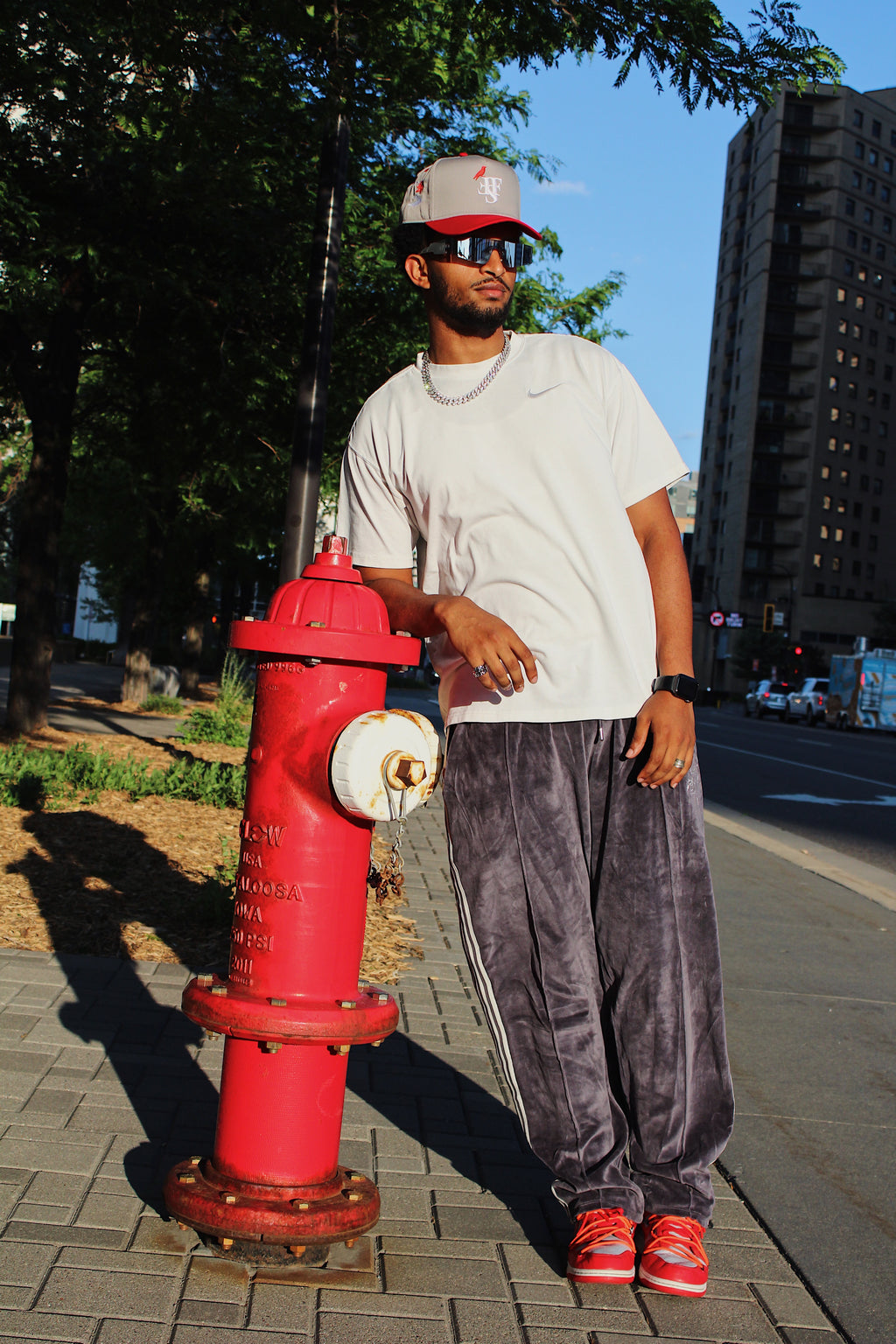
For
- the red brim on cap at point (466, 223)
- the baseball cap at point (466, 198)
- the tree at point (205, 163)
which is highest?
the tree at point (205, 163)

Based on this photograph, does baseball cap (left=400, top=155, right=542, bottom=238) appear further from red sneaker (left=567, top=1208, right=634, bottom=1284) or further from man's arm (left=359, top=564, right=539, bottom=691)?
red sneaker (left=567, top=1208, right=634, bottom=1284)

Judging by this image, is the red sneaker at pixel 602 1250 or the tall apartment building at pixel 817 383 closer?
the red sneaker at pixel 602 1250

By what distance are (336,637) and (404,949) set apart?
9.40ft

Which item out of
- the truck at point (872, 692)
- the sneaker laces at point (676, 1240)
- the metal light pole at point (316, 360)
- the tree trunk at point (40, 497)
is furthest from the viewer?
the truck at point (872, 692)

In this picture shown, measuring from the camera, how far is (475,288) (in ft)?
8.36

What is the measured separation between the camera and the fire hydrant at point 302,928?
2.29m

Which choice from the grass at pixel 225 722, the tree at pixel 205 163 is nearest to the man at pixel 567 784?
the tree at pixel 205 163

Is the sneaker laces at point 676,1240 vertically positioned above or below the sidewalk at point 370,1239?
above

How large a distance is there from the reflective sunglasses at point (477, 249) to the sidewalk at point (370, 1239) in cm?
197

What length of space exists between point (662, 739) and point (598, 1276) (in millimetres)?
1010

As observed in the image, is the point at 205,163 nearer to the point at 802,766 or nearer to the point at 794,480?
the point at 802,766

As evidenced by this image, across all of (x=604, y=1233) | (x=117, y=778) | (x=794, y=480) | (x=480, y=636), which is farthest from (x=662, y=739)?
(x=794, y=480)

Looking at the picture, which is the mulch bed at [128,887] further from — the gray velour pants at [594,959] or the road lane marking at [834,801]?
the road lane marking at [834,801]

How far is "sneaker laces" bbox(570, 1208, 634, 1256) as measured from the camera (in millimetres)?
2373
